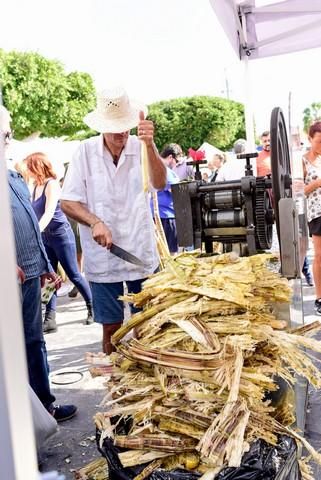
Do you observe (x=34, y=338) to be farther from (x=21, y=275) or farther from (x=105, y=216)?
(x=105, y=216)

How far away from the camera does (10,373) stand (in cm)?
71

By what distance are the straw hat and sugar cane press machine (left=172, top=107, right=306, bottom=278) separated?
2.06 ft

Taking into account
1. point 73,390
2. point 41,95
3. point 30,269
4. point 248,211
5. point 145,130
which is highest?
point 41,95

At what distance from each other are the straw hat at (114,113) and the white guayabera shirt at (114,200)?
10cm

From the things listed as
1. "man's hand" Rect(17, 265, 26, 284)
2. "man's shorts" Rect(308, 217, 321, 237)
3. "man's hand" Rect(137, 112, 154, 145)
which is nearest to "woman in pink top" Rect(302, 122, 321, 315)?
"man's shorts" Rect(308, 217, 321, 237)

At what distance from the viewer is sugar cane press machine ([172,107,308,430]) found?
208 centimetres

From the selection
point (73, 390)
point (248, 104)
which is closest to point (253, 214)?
point (73, 390)

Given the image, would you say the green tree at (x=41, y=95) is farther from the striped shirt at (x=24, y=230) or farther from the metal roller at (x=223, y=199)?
the metal roller at (x=223, y=199)

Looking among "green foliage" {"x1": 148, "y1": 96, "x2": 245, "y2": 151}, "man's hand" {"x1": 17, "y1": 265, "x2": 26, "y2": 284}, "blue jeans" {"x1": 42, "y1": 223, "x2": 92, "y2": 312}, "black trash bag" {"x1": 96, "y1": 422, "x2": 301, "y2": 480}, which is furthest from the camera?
"green foliage" {"x1": 148, "y1": 96, "x2": 245, "y2": 151}

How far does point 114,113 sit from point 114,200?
1.54 feet

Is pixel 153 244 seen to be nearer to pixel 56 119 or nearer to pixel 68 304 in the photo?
pixel 68 304

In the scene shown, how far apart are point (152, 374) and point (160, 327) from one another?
166 millimetres

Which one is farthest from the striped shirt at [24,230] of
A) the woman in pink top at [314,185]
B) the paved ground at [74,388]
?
the woman in pink top at [314,185]

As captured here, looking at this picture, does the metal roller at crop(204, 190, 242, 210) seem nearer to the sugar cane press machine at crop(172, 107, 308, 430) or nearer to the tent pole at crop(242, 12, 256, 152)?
the sugar cane press machine at crop(172, 107, 308, 430)
